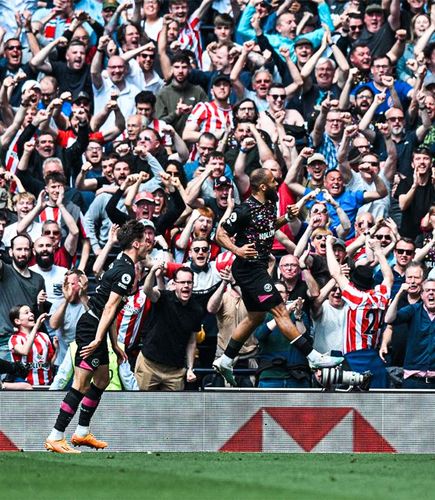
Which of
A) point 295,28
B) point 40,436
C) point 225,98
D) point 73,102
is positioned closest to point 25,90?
point 73,102

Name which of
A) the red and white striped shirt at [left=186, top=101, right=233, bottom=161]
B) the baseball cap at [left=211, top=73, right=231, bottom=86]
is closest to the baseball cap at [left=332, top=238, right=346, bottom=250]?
the red and white striped shirt at [left=186, top=101, right=233, bottom=161]

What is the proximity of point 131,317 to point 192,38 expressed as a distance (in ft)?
21.4

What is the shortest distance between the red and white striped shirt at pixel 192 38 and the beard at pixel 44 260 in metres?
5.16

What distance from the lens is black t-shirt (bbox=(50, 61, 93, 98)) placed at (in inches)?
808

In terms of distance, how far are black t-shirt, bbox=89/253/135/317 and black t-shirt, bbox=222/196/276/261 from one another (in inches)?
43.1

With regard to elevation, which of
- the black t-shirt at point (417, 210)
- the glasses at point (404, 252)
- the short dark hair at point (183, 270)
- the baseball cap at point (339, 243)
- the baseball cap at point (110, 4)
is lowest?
the short dark hair at point (183, 270)

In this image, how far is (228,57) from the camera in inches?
794

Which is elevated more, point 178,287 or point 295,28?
point 295,28

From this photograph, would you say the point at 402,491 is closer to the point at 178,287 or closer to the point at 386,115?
the point at 178,287

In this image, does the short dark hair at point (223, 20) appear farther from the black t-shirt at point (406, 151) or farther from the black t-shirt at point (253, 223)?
the black t-shirt at point (253, 223)

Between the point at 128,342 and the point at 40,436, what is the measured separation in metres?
1.88

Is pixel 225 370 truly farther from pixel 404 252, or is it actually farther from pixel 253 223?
pixel 404 252

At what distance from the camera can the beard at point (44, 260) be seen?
16.9m

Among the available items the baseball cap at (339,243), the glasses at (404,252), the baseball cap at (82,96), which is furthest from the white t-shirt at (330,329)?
the baseball cap at (82,96)
